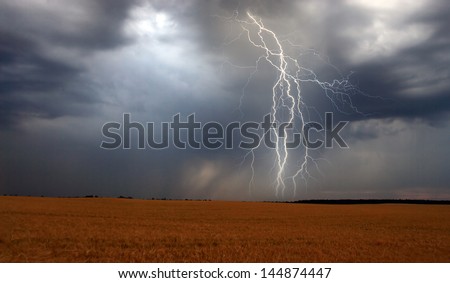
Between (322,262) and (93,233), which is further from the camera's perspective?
(93,233)

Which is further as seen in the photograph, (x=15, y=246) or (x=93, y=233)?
(x=93, y=233)

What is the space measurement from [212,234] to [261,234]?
1944 millimetres

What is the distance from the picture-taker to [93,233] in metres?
15.4

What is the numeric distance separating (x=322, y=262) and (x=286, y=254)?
1.18m
